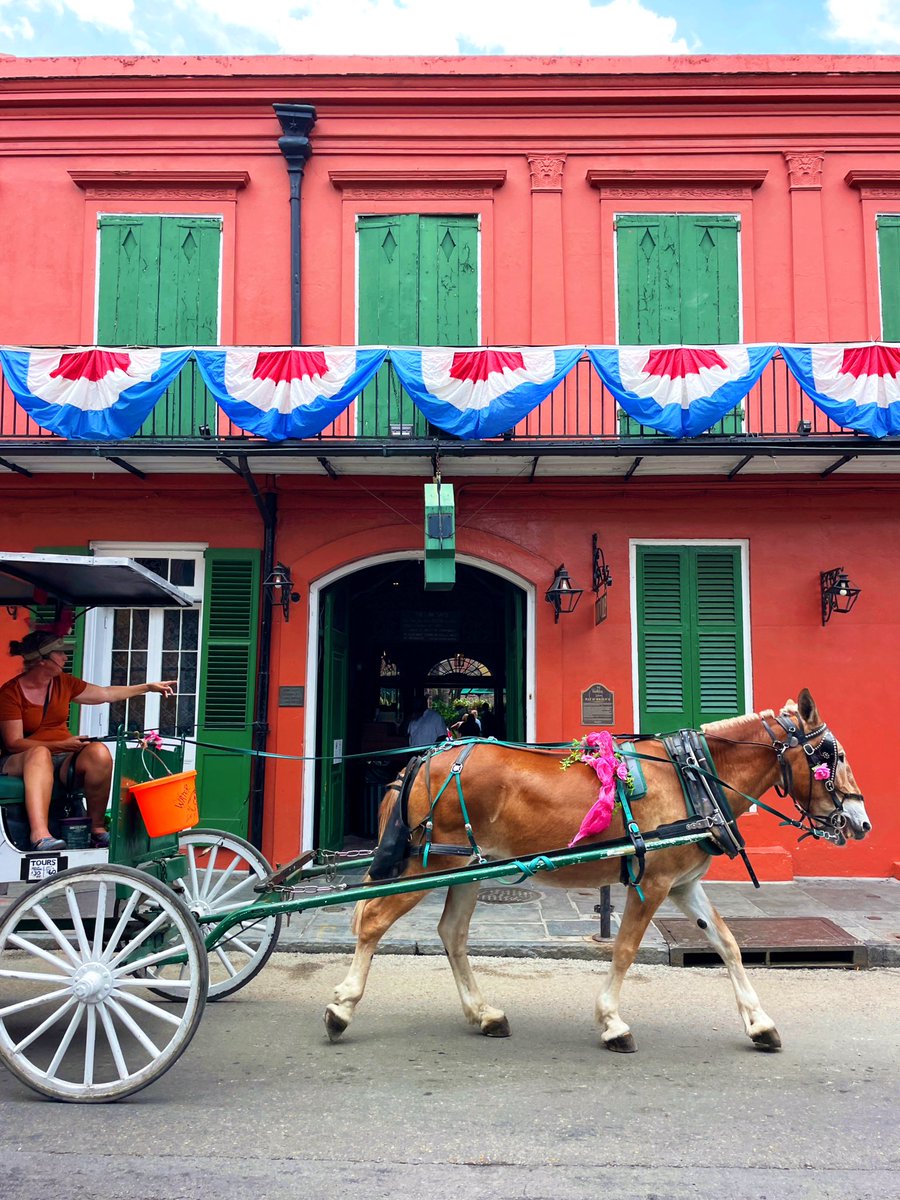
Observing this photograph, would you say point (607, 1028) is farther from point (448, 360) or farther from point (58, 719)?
point (448, 360)

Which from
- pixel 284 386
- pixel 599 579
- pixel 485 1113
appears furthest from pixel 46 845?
pixel 599 579

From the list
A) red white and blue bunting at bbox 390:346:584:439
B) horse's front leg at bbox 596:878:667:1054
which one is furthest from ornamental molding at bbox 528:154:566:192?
horse's front leg at bbox 596:878:667:1054

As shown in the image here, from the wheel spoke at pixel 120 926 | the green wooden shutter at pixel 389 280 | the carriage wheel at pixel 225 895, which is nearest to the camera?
the wheel spoke at pixel 120 926

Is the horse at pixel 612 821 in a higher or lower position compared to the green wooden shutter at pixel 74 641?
lower

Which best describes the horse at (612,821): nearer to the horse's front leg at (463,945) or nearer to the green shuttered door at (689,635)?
the horse's front leg at (463,945)

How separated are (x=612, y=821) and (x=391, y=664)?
10.7 meters

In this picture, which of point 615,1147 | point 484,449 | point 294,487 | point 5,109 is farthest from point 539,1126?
point 5,109

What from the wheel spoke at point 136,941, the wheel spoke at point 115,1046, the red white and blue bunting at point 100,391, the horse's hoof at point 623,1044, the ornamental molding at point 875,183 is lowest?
the horse's hoof at point 623,1044

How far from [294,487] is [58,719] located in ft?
16.3

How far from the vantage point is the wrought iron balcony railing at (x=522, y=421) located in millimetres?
9984

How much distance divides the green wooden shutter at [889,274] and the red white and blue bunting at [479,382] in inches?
161

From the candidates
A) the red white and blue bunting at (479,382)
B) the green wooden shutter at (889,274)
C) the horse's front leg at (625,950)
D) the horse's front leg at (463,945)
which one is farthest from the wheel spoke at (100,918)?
the green wooden shutter at (889,274)

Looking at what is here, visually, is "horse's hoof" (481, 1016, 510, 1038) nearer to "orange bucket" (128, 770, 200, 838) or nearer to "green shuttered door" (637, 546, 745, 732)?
"orange bucket" (128, 770, 200, 838)

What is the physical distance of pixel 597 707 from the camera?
10.1m
